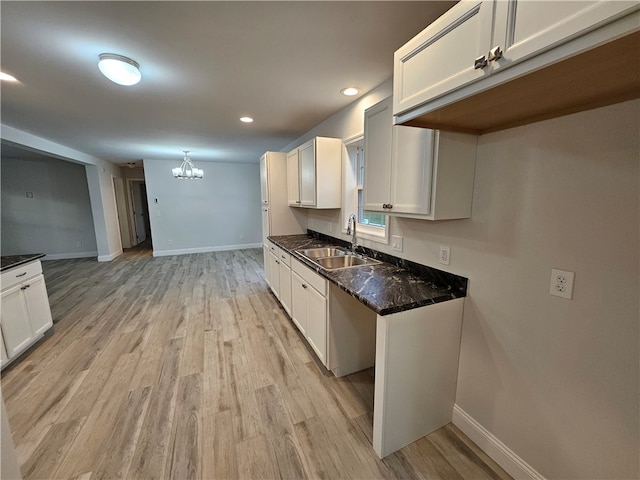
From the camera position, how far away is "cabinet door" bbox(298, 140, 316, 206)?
9.54ft

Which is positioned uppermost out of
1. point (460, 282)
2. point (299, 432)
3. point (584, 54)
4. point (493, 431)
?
point (584, 54)

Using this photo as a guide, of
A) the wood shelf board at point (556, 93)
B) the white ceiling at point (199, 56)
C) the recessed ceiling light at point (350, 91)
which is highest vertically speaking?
the recessed ceiling light at point (350, 91)

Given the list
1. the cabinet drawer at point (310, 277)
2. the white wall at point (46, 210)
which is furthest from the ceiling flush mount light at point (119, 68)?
the white wall at point (46, 210)

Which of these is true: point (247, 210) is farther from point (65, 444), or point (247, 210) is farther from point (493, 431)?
Result: point (493, 431)

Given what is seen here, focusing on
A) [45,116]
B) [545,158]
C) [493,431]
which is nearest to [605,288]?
[545,158]

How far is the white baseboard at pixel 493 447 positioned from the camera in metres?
1.34

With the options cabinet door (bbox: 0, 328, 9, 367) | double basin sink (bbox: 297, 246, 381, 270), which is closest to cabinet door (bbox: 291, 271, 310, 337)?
double basin sink (bbox: 297, 246, 381, 270)

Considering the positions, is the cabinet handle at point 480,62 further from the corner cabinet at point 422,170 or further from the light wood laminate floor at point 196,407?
the light wood laminate floor at point 196,407

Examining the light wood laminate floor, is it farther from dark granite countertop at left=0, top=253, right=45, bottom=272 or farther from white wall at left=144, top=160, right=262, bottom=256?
white wall at left=144, top=160, right=262, bottom=256

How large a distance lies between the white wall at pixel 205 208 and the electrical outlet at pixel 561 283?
7043 mm

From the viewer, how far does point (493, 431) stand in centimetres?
148

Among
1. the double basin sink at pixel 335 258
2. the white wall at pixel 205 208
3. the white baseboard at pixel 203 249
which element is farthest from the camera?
the white baseboard at pixel 203 249

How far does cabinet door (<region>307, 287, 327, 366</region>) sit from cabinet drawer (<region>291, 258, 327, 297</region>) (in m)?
0.05

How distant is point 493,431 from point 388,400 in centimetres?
65
